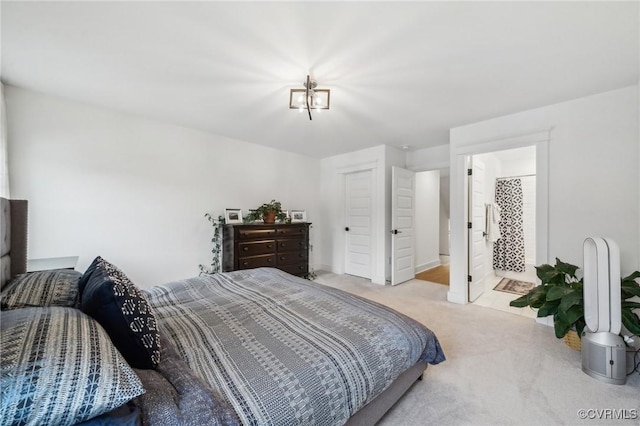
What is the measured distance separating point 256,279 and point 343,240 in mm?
2860

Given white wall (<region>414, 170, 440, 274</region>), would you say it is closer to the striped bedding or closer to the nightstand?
the striped bedding

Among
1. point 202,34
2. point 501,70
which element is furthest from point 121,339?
point 501,70

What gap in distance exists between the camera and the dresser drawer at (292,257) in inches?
154

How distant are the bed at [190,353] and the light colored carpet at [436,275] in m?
3.18

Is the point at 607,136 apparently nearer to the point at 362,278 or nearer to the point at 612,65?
the point at 612,65

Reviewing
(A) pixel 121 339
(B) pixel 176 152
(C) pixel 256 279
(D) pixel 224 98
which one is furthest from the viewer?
(B) pixel 176 152

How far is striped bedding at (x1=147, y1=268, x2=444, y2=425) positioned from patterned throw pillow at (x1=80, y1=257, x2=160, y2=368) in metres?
0.19

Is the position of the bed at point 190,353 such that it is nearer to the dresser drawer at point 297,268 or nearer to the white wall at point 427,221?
the dresser drawer at point 297,268

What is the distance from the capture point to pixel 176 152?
3363mm

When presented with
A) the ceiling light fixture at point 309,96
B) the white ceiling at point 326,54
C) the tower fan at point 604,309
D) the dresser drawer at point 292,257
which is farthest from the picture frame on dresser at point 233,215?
the tower fan at point 604,309

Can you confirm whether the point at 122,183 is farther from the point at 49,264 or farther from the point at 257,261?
the point at 257,261

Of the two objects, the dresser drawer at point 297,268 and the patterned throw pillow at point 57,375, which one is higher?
the patterned throw pillow at point 57,375

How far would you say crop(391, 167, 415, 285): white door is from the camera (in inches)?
162

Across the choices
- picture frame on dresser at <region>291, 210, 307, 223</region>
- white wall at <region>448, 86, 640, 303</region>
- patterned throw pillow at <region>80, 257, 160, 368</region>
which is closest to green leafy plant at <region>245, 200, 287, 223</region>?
picture frame on dresser at <region>291, 210, 307, 223</region>
